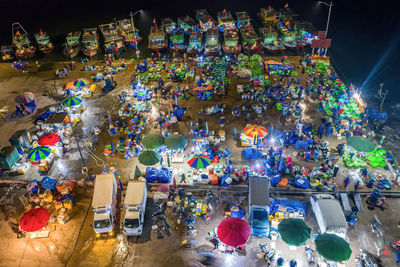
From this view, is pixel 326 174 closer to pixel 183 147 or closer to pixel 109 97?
pixel 183 147

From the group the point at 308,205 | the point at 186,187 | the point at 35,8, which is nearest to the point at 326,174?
the point at 308,205

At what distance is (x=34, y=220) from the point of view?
17781mm

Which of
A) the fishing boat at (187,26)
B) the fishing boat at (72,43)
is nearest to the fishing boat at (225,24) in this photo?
the fishing boat at (187,26)

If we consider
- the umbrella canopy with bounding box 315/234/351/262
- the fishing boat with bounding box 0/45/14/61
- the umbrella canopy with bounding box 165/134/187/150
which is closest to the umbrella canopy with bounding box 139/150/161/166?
the umbrella canopy with bounding box 165/134/187/150

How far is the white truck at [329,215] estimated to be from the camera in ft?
57.4

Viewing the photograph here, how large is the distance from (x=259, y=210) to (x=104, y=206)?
8.89 metres

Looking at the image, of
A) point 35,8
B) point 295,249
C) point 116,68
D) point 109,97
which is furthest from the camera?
point 35,8

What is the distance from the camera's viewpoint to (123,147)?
973 inches

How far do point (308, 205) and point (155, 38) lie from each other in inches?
1071

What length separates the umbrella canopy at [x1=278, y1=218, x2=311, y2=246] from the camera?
642 inches

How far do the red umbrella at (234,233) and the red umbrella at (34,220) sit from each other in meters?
9.73

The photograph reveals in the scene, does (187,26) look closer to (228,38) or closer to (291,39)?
(228,38)

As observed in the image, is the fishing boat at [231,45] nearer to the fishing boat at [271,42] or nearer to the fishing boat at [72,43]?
the fishing boat at [271,42]

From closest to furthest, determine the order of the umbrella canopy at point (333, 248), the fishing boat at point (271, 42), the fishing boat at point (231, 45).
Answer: the umbrella canopy at point (333, 248), the fishing boat at point (231, 45), the fishing boat at point (271, 42)
